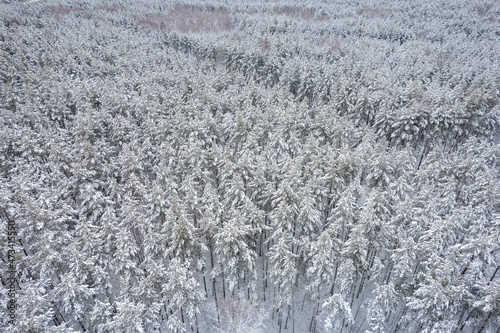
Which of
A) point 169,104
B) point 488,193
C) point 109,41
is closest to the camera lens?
point 488,193

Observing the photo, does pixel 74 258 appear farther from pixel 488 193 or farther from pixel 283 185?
pixel 488 193

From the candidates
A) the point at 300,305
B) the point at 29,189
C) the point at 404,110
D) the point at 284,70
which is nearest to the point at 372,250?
the point at 300,305

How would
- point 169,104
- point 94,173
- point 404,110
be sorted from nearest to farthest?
point 94,173 < point 404,110 < point 169,104

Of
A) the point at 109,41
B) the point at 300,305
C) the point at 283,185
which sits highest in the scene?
the point at 109,41

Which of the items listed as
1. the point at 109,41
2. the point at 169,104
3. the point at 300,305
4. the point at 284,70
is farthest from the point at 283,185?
the point at 109,41

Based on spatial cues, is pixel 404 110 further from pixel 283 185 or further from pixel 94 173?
pixel 94 173

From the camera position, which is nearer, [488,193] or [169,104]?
[488,193]

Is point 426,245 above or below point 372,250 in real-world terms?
above
